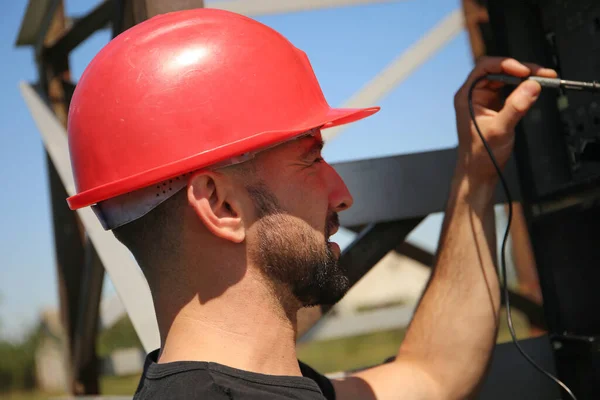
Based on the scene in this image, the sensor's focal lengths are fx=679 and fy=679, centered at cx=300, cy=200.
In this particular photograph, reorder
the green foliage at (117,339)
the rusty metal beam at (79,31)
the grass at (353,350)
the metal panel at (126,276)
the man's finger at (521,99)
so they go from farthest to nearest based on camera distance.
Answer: the grass at (353,350) < the green foliage at (117,339) < the rusty metal beam at (79,31) < the metal panel at (126,276) < the man's finger at (521,99)

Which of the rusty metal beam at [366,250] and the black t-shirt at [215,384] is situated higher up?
the black t-shirt at [215,384]

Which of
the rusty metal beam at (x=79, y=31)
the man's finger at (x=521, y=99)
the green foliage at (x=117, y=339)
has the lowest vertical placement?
the green foliage at (x=117, y=339)

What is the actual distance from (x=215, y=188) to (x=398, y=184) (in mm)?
884

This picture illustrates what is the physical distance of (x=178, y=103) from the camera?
1498 millimetres

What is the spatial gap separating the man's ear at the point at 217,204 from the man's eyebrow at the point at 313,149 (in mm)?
219

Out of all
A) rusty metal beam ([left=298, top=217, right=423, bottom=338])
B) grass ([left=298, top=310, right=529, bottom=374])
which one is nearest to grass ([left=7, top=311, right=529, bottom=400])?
grass ([left=298, top=310, right=529, bottom=374])

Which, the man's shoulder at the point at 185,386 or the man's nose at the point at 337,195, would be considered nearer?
the man's shoulder at the point at 185,386

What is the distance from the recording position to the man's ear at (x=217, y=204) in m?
1.51

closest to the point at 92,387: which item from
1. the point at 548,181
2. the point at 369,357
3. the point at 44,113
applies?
the point at 44,113

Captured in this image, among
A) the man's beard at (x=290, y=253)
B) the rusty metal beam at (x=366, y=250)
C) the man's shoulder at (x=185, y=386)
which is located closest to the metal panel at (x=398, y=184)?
the rusty metal beam at (x=366, y=250)

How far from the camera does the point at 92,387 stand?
3781mm

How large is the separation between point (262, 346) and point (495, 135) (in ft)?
2.93

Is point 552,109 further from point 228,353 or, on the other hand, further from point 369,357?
point 369,357

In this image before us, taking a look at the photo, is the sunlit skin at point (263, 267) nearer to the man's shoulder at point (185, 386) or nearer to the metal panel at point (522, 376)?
the man's shoulder at point (185, 386)
